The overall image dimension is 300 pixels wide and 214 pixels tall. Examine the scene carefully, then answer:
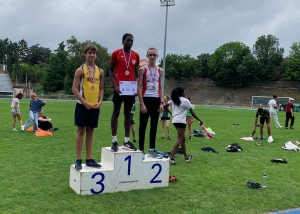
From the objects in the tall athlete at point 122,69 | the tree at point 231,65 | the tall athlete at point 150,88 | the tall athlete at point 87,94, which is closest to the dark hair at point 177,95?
the tall athlete at point 150,88

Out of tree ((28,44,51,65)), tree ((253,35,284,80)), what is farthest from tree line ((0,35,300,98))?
tree ((28,44,51,65))

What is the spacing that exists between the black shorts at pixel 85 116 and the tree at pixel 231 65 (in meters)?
86.3

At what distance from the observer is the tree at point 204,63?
97281 mm

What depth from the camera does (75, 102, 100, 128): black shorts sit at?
5574mm

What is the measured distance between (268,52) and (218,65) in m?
16.8

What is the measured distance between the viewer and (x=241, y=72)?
87688mm

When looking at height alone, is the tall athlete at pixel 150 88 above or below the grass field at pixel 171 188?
above

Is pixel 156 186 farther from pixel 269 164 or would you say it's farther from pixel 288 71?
pixel 288 71

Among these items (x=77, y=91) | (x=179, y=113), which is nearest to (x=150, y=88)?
(x=77, y=91)

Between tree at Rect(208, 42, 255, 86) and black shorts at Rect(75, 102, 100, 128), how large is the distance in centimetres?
8627

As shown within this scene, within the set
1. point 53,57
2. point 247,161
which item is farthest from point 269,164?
point 53,57

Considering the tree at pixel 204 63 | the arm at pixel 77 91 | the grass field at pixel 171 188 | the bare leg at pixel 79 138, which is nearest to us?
the grass field at pixel 171 188

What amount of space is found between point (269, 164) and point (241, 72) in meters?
82.7

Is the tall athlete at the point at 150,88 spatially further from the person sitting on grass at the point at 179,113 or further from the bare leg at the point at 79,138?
the person sitting on grass at the point at 179,113
